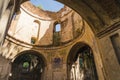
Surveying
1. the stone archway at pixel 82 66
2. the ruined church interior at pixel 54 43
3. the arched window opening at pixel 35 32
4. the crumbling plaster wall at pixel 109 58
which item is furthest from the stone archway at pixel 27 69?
the crumbling plaster wall at pixel 109 58

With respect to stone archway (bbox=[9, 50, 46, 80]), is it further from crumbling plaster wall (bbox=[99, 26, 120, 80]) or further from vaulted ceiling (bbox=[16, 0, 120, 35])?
crumbling plaster wall (bbox=[99, 26, 120, 80])

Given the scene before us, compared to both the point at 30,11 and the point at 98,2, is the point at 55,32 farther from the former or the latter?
the point at 98,2

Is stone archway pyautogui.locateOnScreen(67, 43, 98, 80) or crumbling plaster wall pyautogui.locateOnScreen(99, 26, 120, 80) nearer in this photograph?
crumbling plaster wall pyautogui.locateOnScreen(99, 26, 120, 80)

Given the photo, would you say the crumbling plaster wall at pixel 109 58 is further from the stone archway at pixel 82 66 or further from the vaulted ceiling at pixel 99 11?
the stone archway at pixel 82 66

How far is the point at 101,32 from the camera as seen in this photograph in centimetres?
411

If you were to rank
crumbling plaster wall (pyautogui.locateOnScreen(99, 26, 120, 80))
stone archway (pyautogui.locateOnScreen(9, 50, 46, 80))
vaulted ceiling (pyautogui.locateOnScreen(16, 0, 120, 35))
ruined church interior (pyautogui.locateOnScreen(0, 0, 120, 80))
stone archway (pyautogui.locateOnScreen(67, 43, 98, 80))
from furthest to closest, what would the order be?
stone archway (pyautogui.locateOnScreen(9, 50, 46, 80))
stone archway (pyautogui.locateOnScreen(67, 43, 98, 80))
ruined church interior (pyautogui.locateOnScreen(0, 0, 120, 80))
vaulted ceiling (pyautogui.locateOnScreen(16, 0, 120, 35))
crumbling plaster wall (pyautogui.locateOnScreen(99, 26, 120, 80))

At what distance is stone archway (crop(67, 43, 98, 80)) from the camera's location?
36.3 feet

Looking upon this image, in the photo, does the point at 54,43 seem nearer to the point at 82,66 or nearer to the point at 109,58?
the point at 82,66

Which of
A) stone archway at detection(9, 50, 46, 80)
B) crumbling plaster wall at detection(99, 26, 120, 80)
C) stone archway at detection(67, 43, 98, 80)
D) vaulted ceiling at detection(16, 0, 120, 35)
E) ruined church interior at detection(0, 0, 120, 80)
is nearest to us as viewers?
crumbling plaster wall at detection(99, 26, 120, 80)

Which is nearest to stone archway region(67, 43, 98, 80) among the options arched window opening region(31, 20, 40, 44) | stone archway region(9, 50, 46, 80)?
stone archway region(9, 50, 46, 80)

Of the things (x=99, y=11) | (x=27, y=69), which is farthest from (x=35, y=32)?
(x=99, y=11)

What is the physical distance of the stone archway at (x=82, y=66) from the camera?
11064 millimetres

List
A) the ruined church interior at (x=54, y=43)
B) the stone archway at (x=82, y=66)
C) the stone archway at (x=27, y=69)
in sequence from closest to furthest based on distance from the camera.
Result: the ruined church interior at (x=54, y=43), the stone archway at (x=82, y=66), the stone archway at (x=27, y=69)

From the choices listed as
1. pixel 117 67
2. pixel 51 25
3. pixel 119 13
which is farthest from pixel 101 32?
pixel 51 25
